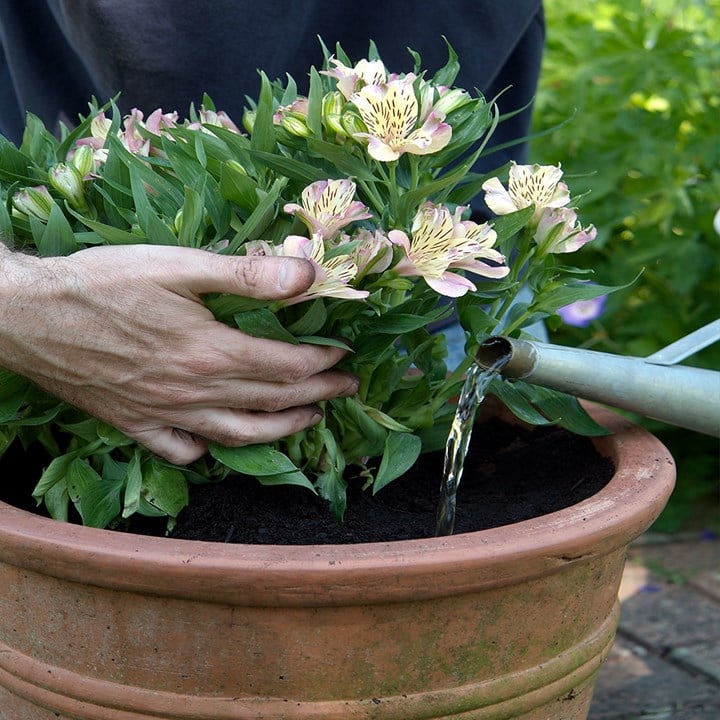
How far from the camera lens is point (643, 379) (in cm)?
122

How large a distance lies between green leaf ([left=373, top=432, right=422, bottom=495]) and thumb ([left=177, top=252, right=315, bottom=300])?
0.88 feet

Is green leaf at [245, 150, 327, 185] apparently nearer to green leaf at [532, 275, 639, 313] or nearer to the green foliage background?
green leaf at [532, 275, 639, 313]

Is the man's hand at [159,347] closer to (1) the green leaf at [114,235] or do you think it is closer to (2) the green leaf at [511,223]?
(1) the green leaf at [114,235]

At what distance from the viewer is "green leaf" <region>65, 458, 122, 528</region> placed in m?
1.11

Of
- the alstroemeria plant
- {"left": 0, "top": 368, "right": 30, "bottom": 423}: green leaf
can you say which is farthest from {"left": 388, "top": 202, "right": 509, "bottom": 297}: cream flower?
{"left": 0, "top": 368, "right": 30, "bottom": 423}: green leaf

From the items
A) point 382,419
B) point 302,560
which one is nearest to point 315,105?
point 382,419

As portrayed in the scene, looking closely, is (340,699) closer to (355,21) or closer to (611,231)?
(355,21)

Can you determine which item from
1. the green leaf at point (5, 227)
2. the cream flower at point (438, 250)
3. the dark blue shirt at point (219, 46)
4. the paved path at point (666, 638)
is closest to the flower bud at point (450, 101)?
the cream flower at point (438, 250)

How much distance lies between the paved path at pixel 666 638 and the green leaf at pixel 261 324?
115cm

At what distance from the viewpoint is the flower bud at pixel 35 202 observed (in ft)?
3.67

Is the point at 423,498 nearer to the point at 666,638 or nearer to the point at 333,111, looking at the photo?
the point at 333,111

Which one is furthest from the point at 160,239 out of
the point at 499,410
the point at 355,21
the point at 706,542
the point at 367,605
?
the point at 706,542

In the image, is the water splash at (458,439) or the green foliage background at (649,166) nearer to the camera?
the water splash at (458,439)

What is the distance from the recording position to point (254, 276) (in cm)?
98
